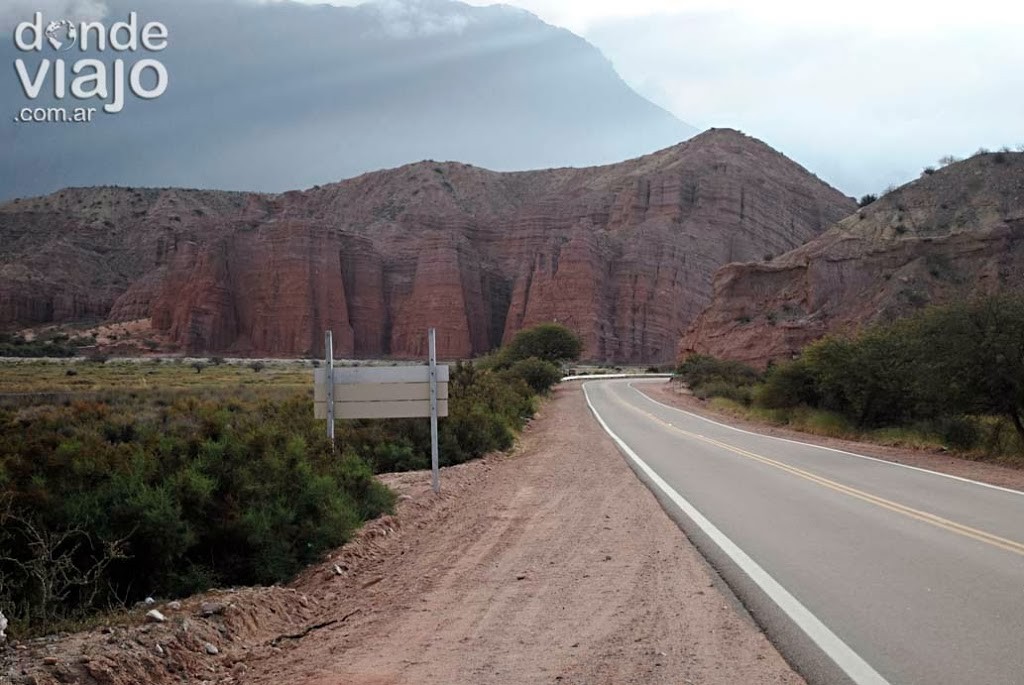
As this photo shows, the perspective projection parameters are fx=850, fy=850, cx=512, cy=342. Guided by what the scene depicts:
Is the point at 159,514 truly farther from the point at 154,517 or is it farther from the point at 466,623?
the point at 466,623

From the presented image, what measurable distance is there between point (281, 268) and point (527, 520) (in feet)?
373

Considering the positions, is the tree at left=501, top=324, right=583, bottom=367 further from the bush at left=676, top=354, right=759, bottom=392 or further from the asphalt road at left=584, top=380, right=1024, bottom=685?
the asphalt road at left=584, top=380, right=1024, bottom=685

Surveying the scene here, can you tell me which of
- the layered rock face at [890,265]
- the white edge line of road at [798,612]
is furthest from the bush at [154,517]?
the layered rock face at [890,265]

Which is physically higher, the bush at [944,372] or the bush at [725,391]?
the bush at [944,372]

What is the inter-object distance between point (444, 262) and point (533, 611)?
11888 cm

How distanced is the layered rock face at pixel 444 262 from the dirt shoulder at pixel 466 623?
4249 inches

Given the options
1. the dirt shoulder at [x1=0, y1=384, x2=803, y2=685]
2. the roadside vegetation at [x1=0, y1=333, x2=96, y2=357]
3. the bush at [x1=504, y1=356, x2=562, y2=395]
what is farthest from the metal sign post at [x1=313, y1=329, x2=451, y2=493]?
the roadside vegetation at [x1=0, y1=333, x2=96, y2=357]

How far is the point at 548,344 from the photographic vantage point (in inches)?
3337

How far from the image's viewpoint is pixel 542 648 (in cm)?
568

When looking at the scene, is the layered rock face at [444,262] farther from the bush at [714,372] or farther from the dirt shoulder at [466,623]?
the dirt shoulder at [466,623]

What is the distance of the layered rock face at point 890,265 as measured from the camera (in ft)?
180

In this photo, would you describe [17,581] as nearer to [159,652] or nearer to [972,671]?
[159,652]

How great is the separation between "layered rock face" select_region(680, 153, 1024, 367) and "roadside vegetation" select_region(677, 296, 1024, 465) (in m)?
22.4

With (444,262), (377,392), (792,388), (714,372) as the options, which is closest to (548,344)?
(714,372)
